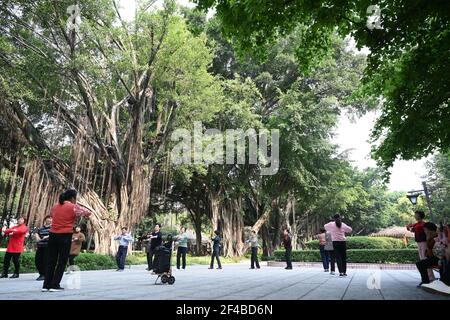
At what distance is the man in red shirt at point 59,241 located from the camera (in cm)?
513

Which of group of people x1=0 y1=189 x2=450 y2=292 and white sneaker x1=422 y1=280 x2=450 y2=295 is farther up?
group of people x1=0 y1=189 x2=450 y2=292

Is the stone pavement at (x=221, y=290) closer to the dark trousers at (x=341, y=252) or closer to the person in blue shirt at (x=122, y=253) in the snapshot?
the dark trousers at (x=341, y=252)

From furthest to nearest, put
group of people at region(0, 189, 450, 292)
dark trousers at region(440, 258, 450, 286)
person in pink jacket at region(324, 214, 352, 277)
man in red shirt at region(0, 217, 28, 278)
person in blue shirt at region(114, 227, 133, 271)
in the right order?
person in blue shirt at region(114, 227, 133, 271)
person in pink jacket at region(324, 214, 352, 277)
man in red shirt at region(0, 217, 28, 278)
dark trousers at region(440, 258, 450, 286)
group of people at region(0, 189, 450, 292)

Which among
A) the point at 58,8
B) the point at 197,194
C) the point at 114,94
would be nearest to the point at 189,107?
the point at 114,94

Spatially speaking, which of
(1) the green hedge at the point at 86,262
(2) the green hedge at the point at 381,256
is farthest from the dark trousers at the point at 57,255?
(2) the green hedge at the point at 381,256

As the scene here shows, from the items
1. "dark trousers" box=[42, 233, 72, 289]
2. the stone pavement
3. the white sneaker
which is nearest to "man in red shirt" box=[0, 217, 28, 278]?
the stone pavement

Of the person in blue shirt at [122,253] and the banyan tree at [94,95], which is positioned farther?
the banyan tree at [94,95]

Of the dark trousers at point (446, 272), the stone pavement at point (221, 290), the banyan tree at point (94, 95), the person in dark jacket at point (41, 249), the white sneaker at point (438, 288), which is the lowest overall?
the stone pavement at point (221, 290)

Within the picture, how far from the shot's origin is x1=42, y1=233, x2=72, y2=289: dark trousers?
512 centimetres

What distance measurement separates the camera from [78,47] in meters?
14.8

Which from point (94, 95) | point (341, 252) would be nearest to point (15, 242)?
point (341, 252)

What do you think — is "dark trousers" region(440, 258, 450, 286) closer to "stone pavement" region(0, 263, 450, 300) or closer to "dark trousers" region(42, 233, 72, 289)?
"stone pavement" region(0, 263, 450, 300)

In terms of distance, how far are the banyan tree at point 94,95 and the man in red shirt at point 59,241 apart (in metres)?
8.53

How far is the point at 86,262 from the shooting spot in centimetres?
1212
